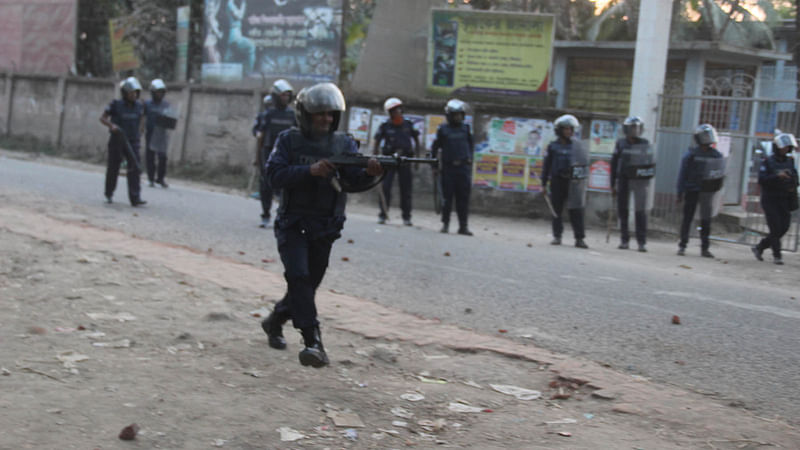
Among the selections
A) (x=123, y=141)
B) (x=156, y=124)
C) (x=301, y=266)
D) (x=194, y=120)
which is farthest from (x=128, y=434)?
(x=194, y=120)

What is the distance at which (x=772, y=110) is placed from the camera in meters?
12.6

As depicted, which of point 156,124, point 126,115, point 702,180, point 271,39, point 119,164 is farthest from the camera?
point 271,39

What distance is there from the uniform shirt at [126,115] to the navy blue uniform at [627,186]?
22.1 ft

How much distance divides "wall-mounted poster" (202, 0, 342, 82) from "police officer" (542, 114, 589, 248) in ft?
31.0

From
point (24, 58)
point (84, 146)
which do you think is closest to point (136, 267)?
point (84, 146)

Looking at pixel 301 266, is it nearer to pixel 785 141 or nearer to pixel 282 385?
pixel 282 385

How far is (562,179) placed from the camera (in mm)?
11578

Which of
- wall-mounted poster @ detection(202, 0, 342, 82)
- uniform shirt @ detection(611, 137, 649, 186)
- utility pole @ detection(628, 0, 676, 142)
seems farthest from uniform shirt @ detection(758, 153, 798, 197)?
wall-mounted poster @ detection(202, 0, 342, 82)

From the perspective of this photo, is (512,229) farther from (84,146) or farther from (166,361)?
(84,146)

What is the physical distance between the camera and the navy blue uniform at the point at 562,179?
11484mm

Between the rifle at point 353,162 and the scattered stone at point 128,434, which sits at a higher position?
the rifle at point 353,162

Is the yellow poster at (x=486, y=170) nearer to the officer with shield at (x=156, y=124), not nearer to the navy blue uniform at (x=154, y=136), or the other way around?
the officer with shield at (x=156, y=124)

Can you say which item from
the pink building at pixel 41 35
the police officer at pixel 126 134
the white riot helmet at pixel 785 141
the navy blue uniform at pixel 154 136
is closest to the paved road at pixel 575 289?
the police officer at pixel 126 134

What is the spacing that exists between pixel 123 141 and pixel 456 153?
465cm
